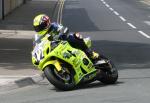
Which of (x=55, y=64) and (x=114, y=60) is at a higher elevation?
(x=55, y=64)

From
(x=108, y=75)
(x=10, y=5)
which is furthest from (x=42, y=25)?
(x=10, y=5)

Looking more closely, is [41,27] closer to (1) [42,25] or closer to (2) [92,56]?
(1) [42,25]

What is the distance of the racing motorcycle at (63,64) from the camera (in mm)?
11648

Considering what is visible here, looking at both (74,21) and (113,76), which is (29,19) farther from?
(113,76)

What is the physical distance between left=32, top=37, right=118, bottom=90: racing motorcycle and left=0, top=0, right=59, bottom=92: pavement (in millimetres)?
1313

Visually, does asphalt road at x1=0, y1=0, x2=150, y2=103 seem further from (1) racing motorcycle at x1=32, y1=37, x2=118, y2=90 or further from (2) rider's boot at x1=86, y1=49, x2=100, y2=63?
(2) rider's boot at x1=86, y1=49, x2=100, y2=63

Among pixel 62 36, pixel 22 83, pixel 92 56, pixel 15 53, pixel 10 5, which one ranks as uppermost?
pixel 62 36

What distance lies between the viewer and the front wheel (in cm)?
1162

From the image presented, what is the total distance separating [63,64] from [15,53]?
23.7 ft

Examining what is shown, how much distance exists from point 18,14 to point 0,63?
68.7 feet

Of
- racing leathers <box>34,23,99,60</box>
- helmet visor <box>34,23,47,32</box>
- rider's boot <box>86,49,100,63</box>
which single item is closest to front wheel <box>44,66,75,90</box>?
racing leathers <box>34,23,99,60</box>

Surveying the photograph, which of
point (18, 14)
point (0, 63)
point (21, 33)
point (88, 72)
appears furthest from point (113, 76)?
point (18, 14)

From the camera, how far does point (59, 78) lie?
11688 millimetres

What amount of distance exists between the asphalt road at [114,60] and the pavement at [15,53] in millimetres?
367
